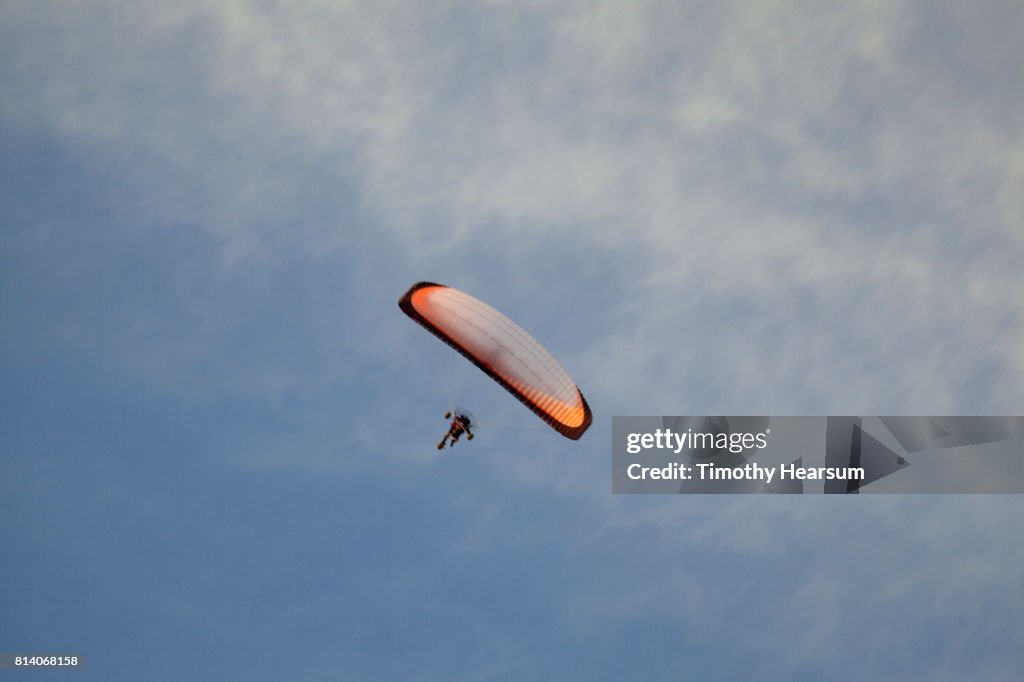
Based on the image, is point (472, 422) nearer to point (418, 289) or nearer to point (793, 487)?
point (418, 289)

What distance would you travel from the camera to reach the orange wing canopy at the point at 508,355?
6538 centimetres

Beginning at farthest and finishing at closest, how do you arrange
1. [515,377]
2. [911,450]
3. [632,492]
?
[911,450] → [632,492] → [515,377]

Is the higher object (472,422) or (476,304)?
(476,304)

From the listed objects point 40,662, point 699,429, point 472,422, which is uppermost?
point 699,429

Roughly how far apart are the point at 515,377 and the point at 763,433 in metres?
25.5

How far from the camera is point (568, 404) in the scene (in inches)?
2601

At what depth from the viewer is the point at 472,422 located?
68.3m

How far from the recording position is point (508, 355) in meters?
66.1

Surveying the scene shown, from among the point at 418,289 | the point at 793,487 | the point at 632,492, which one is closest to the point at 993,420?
the point at 793,487

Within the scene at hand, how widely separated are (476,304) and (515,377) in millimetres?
5022

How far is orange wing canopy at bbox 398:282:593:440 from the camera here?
6538cm

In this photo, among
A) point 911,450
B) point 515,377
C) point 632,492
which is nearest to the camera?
point 515,377

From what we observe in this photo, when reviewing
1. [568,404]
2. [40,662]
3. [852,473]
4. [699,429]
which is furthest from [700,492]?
[40,662]

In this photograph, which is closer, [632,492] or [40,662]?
[632,492]
